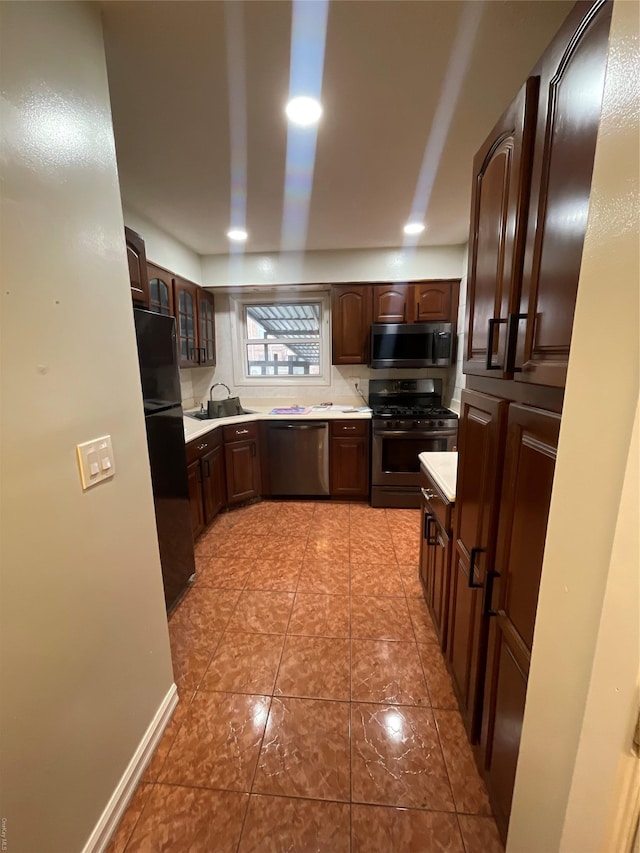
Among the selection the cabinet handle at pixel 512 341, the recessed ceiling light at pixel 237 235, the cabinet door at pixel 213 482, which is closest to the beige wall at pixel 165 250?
the recessed ceiling light at pixel 237 235

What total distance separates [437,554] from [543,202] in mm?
1530

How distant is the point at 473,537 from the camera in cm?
119

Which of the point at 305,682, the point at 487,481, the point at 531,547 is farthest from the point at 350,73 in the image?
the point at 305,682

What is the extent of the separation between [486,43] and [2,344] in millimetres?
1852

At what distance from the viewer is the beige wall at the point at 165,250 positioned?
254 centimetres

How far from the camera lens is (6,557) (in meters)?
0.75

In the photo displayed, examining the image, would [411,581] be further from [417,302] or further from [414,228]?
[414,228]

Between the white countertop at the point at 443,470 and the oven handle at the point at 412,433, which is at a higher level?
the white countertop at the point at 443,470

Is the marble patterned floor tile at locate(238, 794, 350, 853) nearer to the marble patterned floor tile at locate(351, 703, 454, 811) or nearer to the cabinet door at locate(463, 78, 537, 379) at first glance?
the marble patterned floor tile at locate(351, 703, 454, 811)

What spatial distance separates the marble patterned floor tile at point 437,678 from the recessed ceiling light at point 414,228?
302cm

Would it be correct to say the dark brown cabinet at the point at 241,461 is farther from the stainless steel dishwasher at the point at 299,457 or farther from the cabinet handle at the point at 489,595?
the cabinet handle at the point at 489,595

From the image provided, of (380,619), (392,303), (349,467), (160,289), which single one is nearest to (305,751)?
(380,619)

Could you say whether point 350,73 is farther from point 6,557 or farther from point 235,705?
point 235,705

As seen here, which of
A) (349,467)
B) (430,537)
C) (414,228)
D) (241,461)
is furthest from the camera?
(349,467)
